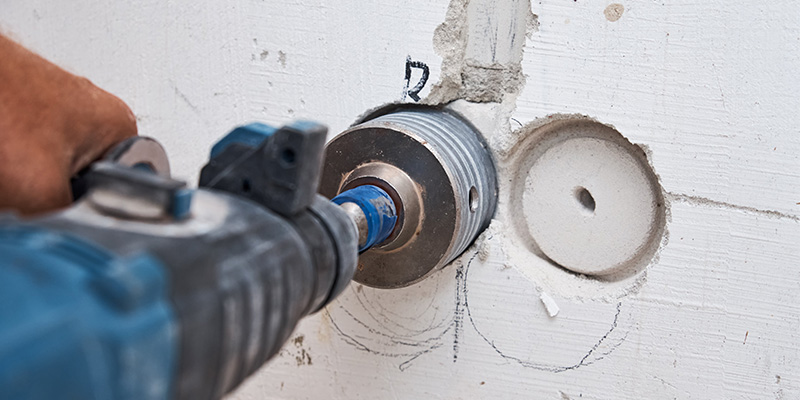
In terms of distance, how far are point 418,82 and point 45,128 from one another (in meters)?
0.59

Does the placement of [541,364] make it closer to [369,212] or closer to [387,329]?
[387,329]

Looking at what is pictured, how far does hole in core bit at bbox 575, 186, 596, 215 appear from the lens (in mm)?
1040

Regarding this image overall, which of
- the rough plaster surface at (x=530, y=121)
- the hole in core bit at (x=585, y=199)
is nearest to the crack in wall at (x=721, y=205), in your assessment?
the rough plaster surface at (x=530, y=121)

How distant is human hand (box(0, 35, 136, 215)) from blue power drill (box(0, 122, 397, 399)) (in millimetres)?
67

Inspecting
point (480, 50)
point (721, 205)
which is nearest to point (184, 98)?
point (480, 50)

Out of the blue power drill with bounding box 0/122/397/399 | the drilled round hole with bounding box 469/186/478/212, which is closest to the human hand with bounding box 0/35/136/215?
the blue power drill with bounding box 0/122/397/399

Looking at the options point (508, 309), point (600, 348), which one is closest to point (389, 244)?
point (508, 309)

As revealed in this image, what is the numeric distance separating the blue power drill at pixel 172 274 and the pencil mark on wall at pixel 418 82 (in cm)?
49

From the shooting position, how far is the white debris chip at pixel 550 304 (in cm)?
104

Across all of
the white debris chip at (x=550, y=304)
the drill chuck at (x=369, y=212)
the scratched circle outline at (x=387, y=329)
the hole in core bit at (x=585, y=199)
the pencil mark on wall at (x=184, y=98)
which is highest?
the pencil mark on wall at (x=184, y=98)

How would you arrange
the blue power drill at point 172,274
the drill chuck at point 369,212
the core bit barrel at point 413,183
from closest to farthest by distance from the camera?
the blue power drill at point 172,274 < the drill chuck at point 369,212 < the core bit barrel at point 413,183

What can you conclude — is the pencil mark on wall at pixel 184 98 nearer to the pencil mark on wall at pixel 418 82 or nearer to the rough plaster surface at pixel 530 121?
the rough plaster surface at pixel 530 121

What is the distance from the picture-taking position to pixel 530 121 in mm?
1012

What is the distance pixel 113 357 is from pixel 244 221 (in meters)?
0.17
